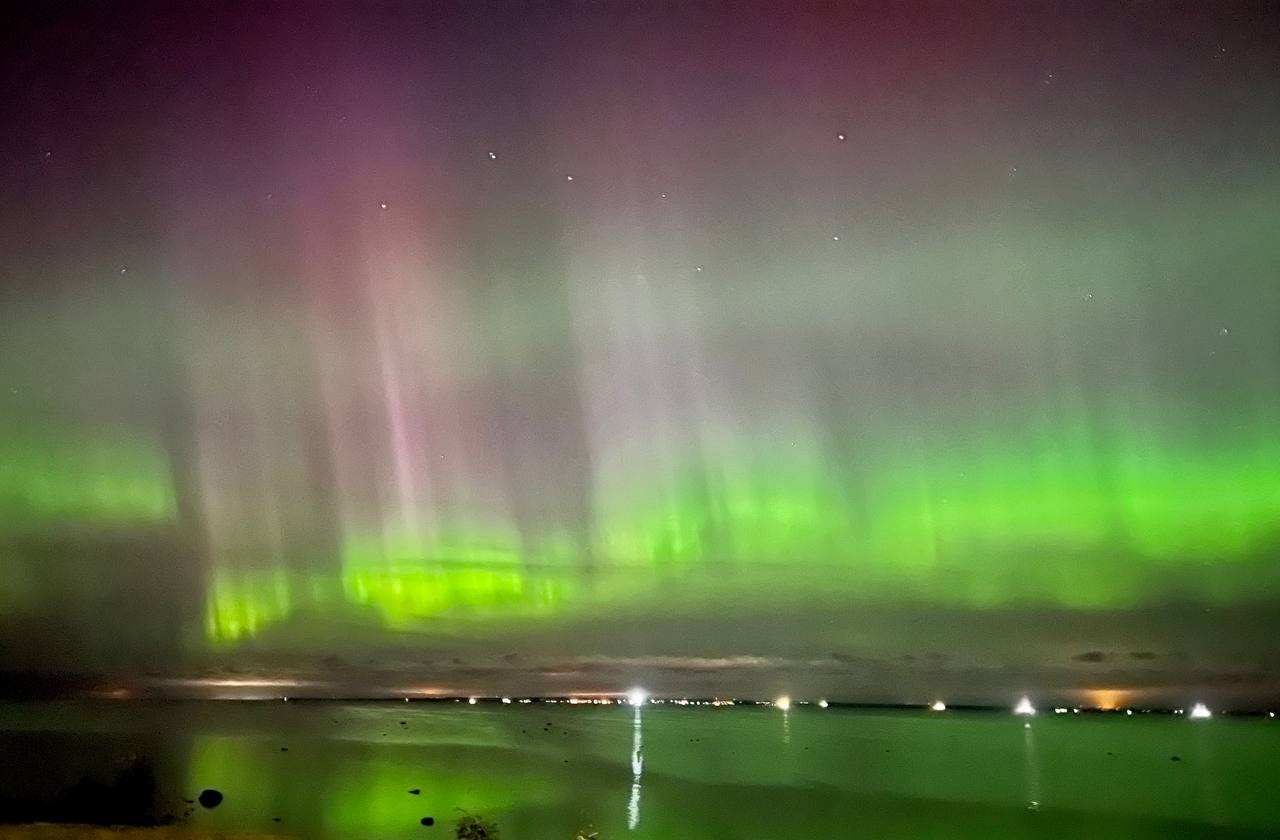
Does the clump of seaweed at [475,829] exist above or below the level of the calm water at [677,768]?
above

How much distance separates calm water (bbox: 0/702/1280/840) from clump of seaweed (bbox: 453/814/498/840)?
128mm

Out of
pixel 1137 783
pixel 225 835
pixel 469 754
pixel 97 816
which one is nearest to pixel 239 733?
pixel 469 754

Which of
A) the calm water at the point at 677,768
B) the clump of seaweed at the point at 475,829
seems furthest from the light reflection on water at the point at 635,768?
the clump of seaweed at the point at 475,829

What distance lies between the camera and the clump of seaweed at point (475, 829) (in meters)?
6.31

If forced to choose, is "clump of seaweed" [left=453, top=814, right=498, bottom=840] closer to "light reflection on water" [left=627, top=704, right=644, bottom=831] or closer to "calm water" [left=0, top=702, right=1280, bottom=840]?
"calm water" [left=0, top=702, right=1280, bottom=840]

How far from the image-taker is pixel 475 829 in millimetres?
6391

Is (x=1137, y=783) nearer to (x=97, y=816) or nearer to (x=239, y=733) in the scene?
(x=97, y=816)

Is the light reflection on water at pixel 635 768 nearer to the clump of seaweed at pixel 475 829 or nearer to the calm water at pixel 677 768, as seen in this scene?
the calm water at pixel 677 768

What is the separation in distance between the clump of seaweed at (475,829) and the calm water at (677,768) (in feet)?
0.42

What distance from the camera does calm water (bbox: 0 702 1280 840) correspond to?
278 inches

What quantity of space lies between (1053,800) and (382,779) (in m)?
6.42

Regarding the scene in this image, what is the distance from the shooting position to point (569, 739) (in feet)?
36.5

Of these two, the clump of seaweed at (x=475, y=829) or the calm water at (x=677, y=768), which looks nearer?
the clump of seaweed at (x=475, y=829)

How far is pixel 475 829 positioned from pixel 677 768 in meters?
3.42
